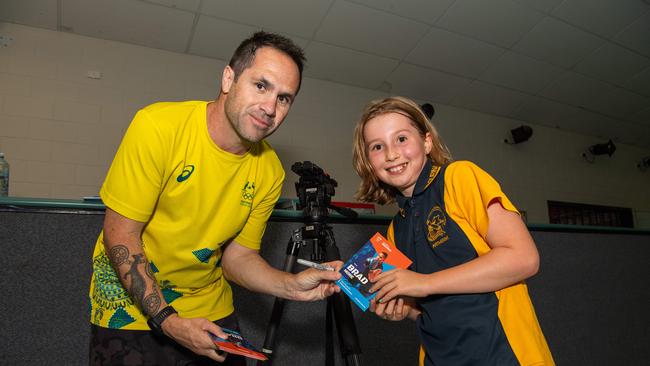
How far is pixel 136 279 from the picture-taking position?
2.95 ft

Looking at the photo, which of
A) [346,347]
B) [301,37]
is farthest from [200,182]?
[301,37]

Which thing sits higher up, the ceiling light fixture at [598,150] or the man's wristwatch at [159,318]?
the ceiling light fixture at [598,150]

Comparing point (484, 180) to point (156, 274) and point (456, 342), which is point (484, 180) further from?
point (156, 274)

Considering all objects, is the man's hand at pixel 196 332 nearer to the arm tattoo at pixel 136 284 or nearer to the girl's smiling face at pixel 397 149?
the arm tattoo at pixel 136 284

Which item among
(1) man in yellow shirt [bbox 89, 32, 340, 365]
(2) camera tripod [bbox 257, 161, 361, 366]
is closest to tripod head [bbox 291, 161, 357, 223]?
(2) camera tripod [bbox 257, 161, 361, 366]

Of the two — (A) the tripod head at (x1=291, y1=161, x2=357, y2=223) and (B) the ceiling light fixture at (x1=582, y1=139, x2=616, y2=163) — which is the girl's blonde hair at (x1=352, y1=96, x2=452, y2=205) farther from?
(B) the ceiling light fixture at (x1=582, y1=139, x2=616, y2=163)

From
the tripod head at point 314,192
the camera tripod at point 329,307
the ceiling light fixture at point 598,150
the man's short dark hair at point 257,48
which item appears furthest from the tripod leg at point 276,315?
the ceiling light fixture at point 598,150

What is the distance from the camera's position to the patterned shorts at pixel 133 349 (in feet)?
3.08

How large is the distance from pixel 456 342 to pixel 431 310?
0.10 meters

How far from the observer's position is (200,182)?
104 centimetres

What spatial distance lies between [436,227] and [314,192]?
41 centimetres

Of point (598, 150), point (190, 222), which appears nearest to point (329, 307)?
point (190, 222)

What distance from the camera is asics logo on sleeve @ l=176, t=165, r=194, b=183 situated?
1.01 metres

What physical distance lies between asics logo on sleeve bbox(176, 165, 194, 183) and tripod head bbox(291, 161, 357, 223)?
334mm
